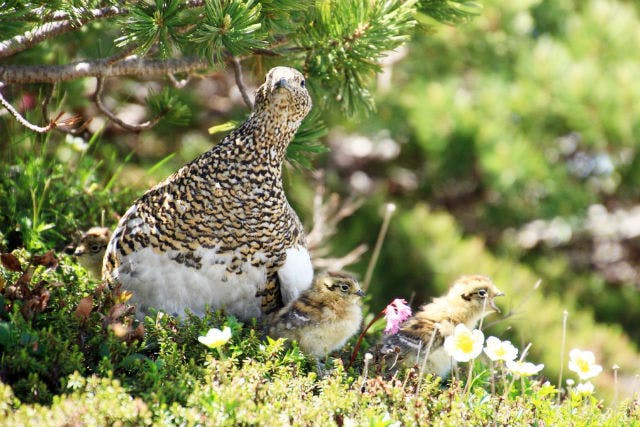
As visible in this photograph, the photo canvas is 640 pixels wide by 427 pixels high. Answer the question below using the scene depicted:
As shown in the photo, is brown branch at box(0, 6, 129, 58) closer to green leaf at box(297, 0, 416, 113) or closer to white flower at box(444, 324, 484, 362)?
green leaf at box(297, 0, 416, 113)

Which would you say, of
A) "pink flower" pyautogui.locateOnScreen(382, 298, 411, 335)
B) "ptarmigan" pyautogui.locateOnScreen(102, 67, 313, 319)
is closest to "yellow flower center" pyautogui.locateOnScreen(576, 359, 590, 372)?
"pink flower" pyautogui.locateOnScreen(382, 298, 411, 335)

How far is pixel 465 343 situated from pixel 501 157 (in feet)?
15.4

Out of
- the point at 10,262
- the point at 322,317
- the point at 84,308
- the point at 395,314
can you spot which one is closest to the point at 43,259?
the point at 10,262

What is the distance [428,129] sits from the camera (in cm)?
812

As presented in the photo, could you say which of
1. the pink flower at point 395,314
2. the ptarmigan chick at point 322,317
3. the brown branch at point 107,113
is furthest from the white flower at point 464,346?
the brown branch at point 107,113

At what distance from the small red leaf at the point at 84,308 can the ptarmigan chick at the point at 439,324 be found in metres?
1.17

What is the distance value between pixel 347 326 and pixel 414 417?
675 mm

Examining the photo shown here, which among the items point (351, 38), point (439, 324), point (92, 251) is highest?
point (351, 38)

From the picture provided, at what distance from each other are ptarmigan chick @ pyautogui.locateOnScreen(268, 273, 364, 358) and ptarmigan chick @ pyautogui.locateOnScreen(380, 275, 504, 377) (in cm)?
21

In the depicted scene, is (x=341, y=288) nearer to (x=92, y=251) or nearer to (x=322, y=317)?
(x=322, y=317)

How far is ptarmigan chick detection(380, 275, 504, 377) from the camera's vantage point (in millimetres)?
3803

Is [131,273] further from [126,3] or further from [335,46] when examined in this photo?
[335,46]

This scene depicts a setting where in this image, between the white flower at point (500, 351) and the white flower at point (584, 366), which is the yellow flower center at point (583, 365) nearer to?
the white flower at point (584, 366)

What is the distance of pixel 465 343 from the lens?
318cm
